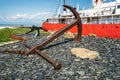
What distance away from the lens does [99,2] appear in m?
36.0

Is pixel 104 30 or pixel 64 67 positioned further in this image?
pixel 104 30

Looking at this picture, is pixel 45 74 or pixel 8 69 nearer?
pixel 45 74

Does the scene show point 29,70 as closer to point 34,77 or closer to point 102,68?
point 34,77

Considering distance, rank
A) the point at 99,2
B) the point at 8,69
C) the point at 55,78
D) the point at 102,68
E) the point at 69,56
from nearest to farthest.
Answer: the point at 55,78
the point at 102,68
the point at 8,69
the point at 69,56
the point at 99,2

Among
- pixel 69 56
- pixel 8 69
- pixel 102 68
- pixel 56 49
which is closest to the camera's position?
pixel 102 68

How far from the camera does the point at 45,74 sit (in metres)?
8.66

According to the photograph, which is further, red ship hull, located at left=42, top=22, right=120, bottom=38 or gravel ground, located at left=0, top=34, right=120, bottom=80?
red ship hull, located at left=42, top=22, right=120, bottom=38

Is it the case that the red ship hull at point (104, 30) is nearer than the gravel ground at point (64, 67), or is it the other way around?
the gravel ground at point (64, 67)

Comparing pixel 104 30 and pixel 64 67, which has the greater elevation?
pixel 104 30

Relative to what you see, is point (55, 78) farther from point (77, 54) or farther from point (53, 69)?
point (77, 54)

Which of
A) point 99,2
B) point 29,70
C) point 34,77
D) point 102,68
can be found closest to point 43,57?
point 29,70

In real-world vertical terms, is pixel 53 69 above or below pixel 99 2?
below

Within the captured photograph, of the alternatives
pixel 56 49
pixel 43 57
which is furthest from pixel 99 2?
pixel 43 57

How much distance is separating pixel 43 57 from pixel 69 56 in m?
1.38
